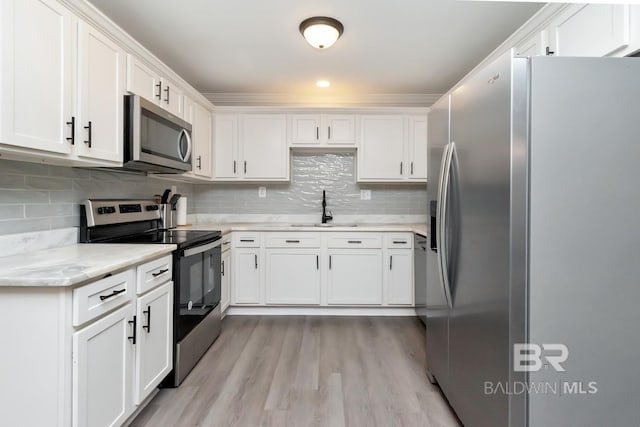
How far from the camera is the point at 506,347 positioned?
1246 mm

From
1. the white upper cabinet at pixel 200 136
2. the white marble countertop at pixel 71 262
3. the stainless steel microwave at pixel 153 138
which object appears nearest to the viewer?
the white marble countertop at pixel 71 262

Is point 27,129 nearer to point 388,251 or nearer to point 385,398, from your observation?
point 385,398

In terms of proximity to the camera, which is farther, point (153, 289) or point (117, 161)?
point (117, 161)

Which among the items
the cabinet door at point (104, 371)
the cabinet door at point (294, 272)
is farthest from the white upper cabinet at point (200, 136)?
the cabinet door at point (104, 371)

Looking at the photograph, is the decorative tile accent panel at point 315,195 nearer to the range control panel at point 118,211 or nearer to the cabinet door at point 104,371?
the range control panel at point 118,211

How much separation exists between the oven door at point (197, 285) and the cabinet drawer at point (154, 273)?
11 cm

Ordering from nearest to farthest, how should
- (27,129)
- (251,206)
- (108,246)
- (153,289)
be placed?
(27,129) → (153,289) → (108,246) → (251,206)

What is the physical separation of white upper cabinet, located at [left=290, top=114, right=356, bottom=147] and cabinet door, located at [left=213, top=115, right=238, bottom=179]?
2.10ft

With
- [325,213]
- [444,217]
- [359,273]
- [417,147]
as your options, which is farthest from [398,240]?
[444,217]

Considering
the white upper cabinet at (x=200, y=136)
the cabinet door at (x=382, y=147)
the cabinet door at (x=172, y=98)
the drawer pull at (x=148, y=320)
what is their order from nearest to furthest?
1. the drawer pull at (x=148, y=320)
2. the cabinet door at (x=172, y=98)
3. the white upper cabinet at (x=200, y=136)
4. the cabinet door at (x=382, y=147)

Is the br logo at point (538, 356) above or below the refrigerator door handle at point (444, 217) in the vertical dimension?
below

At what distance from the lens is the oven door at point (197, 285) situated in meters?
2.11

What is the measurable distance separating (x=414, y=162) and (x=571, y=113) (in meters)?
2.42

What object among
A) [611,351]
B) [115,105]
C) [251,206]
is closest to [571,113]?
[611,351]
